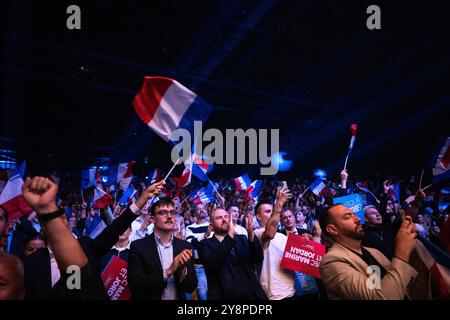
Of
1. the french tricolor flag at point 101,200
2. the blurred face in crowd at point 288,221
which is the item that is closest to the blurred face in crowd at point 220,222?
the blurred face in crowd at point 288,221

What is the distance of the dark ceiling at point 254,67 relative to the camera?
6898 mm

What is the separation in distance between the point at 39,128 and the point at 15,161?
6.58 meters

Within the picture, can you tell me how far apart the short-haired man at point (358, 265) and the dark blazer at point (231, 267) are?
0.78m

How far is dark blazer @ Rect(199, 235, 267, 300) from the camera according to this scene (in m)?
2.68

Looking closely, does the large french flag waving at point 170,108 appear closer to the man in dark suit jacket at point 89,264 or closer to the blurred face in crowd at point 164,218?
the blurred face in crowd at point 164,218

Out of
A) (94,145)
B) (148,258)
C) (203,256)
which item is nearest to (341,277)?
(203,256)

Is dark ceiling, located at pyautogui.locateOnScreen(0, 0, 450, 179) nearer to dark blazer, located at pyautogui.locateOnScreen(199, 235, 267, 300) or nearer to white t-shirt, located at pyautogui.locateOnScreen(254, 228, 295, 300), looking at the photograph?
white t-shirt, located at pyautogui.locateOnScreen(254, 228, 295, 300)

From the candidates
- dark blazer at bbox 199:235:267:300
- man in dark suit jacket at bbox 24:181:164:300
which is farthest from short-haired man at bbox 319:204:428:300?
man in dark suit jacket at bbox 24:181:164:300

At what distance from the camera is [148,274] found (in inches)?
99.1

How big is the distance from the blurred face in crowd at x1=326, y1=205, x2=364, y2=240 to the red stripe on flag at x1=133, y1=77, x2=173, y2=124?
1.97m

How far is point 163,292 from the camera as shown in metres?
2.52

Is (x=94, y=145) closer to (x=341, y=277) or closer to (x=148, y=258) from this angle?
(x=148, y=258)

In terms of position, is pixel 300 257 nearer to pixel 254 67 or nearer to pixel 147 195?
pixel 147 195

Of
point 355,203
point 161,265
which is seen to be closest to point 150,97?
point 161,265
